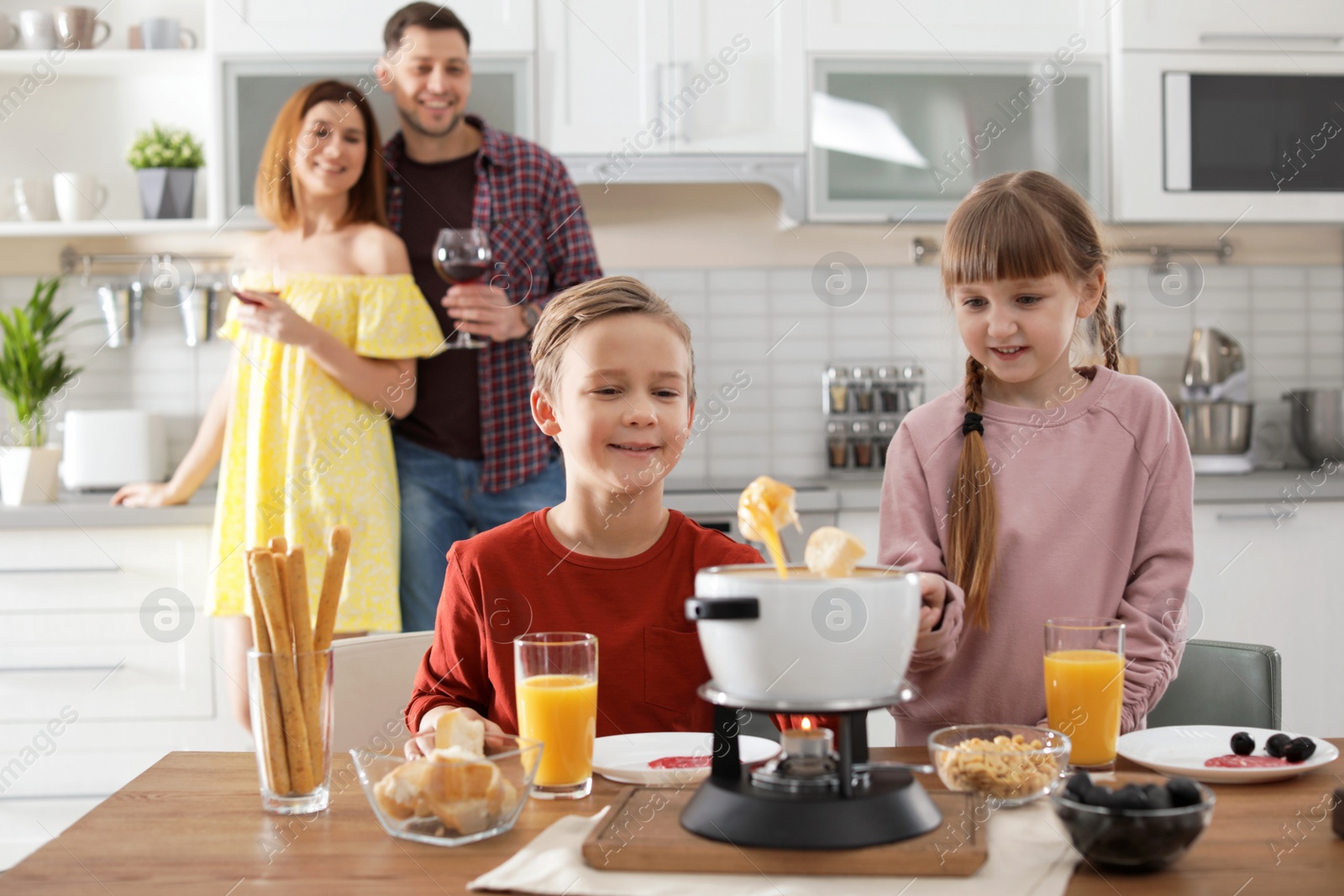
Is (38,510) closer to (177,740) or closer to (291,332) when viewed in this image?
(177,740)

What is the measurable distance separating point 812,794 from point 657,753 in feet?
0.82

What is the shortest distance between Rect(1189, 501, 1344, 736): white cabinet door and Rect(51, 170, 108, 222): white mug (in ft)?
8.80

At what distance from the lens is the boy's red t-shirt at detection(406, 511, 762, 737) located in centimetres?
122

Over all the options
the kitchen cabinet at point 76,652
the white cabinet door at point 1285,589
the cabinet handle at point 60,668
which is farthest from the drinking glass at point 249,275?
the white cabinet door at point 1285,589

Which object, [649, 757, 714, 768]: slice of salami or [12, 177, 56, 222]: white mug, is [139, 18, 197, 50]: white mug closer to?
[12, 177, 56, 222]: white mug

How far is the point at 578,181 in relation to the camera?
2.77m

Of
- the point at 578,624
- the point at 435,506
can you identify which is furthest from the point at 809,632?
the point at 435,506

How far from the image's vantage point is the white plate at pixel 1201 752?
0.94m

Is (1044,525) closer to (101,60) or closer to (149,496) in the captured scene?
(149,496)

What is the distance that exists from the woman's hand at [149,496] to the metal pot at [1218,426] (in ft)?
7.85

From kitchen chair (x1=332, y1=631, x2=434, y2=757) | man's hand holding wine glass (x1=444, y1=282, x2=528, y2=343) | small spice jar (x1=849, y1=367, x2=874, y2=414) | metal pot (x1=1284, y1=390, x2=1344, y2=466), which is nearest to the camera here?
kitchen chair (x1=332, y1=631, x2=434, y2=757)

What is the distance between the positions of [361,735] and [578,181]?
1716mm

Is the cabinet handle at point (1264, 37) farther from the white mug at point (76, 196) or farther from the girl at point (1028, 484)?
the white mug at point (76, 196)

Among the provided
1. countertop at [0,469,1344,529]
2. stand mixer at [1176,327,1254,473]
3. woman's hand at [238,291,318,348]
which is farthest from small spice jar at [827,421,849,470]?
woman's hand at [238,291,318,348]
